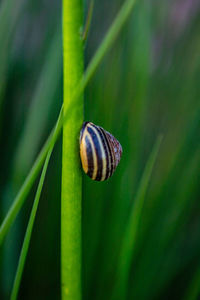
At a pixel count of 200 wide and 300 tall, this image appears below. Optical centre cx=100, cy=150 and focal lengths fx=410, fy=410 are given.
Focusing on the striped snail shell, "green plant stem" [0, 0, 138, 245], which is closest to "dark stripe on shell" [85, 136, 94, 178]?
the striped snail shell

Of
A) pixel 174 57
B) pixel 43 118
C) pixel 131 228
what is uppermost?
pixel 174 57

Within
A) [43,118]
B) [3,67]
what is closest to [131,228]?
[43,118]

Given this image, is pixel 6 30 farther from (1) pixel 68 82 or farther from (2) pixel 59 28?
(1) pixel 68 82

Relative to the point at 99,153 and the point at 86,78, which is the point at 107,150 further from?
the point at 86,78

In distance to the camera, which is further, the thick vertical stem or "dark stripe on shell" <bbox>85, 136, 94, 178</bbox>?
"dark stripe on shell" <bbox>85, 136, 94, 178</bbox>

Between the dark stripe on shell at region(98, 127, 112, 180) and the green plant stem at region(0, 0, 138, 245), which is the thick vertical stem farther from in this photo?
the dark stripe on shell at region(98, 127, 112, 180)

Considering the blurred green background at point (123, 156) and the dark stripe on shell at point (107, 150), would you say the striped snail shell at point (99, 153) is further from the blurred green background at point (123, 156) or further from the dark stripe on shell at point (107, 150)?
the blurred green background at point (123, 156)
